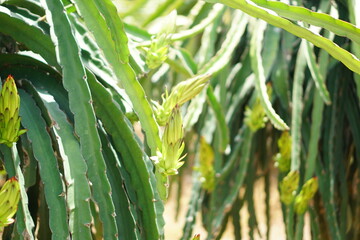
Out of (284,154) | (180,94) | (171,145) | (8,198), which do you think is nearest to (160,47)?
(180,94)

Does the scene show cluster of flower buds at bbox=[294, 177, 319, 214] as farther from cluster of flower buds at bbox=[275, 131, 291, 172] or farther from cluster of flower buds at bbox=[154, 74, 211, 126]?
cluster of flower buds at bbox=[154, 74, 211, 126]

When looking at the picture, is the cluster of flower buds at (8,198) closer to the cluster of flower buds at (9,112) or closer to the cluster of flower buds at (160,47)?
the cluster of flower buds at (9,112)

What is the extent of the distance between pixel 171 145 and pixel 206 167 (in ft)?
1.90

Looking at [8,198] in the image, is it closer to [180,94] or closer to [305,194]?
[180,94]

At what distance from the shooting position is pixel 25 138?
0.84 m

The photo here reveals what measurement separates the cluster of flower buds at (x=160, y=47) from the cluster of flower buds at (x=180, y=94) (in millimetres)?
94

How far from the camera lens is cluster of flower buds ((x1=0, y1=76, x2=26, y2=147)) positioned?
2.29 feet

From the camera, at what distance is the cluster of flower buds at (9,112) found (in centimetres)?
70

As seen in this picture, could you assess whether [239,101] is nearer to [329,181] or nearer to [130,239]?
[329,181]

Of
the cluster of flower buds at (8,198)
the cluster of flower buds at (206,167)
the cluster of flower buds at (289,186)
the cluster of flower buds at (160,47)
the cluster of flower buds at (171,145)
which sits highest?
the cluster of flower buds at (160,47)

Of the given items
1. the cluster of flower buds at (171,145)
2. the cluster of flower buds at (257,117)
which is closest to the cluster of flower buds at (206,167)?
the cluster of flower buds at (257,117)

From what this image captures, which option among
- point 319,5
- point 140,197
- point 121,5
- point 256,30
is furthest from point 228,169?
point 121,5

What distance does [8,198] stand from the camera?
0.65 m

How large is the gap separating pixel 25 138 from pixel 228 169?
0.65m
